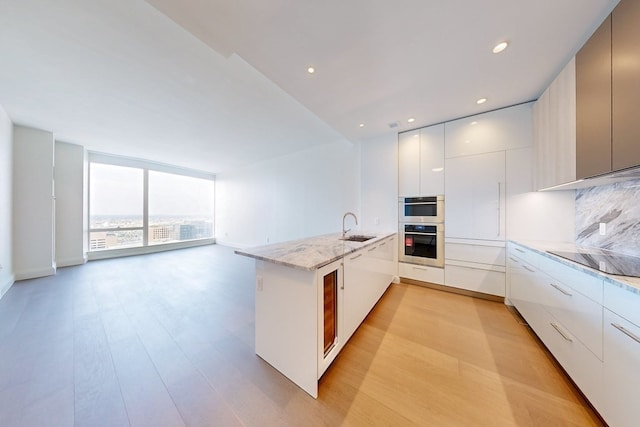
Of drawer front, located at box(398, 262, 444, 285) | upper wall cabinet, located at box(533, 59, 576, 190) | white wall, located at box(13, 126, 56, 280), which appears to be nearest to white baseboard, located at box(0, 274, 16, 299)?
white wall, located at box(13, 126, 56, 280)

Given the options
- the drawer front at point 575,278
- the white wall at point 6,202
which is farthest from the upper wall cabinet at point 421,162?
the white wall at point 6,202

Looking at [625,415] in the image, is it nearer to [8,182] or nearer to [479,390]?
[479,390]

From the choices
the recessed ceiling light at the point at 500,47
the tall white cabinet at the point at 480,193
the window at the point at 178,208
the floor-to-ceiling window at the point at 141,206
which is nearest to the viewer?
the recessed ceiling light at the point at 500,47

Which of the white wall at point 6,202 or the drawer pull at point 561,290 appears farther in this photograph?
the white wall at point 6,202

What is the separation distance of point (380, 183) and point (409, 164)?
1.79ft

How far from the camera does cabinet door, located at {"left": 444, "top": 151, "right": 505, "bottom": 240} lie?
2564 millimetres

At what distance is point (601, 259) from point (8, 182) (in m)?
7.67

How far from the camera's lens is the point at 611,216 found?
1768 mm

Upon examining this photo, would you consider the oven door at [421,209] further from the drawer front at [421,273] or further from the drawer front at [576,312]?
the drawer front at [576,312]

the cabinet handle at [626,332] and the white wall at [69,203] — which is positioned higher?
the white wall at [69,203]

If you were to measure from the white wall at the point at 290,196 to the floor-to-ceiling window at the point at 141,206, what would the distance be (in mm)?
920

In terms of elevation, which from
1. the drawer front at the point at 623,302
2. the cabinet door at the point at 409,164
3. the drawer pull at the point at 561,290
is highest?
the cabinet door at the point at 409,164

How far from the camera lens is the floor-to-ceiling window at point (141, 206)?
509 cm

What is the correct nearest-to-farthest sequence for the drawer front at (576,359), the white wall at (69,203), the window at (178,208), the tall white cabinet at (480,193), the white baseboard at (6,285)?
the drawer front at (576,359) → the tall white cabinet at (480,193) → the white baseboard at (6,285) → the white wall at (69,203) → the window at (178,208)
